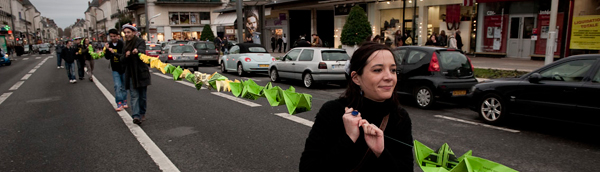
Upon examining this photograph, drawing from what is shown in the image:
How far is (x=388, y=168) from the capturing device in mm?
1713

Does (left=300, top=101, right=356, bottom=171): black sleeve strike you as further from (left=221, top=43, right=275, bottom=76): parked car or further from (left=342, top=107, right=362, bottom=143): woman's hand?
(left=221, top=43, right=275, bottom=76): parked car

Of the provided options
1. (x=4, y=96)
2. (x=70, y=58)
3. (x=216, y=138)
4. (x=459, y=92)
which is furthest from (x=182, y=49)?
(x=216, y=138)

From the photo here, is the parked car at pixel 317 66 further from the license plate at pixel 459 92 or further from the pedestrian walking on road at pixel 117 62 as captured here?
the pedestrian walking on road at pixel 117 62

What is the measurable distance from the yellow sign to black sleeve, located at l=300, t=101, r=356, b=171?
13.9m

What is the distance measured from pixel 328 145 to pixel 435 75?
25.6ft

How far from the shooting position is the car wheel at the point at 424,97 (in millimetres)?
8898

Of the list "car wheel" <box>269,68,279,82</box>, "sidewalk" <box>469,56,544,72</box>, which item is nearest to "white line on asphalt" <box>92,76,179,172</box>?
"car wheel" <box>269,68,279,82</box>

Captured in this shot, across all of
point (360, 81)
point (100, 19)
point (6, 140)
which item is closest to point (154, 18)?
point (6, 140)

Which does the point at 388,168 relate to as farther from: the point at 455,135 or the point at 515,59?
the point at 515,59

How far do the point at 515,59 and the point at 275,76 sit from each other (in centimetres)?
1228

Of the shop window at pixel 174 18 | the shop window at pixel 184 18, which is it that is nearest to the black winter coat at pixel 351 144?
the shop window at pixel 174 18

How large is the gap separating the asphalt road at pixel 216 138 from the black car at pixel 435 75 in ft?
1.13

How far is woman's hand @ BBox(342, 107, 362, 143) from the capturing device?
1609 millimetres

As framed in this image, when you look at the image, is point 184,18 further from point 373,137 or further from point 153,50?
point 373,137
